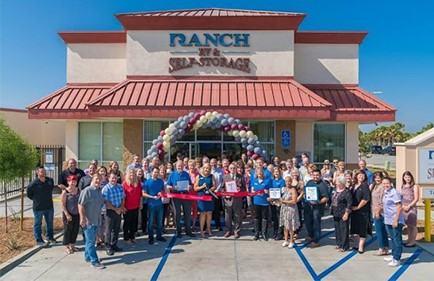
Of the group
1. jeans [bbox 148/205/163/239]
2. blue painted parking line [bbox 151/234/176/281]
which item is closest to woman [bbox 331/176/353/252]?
blue painted parking line [bbox 151/234/176/281]

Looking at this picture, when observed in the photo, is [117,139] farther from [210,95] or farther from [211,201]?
[211,201]

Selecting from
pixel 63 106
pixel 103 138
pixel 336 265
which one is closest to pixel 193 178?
pixel 336 265

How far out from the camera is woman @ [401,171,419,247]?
7944mm

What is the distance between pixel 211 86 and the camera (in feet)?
50.0

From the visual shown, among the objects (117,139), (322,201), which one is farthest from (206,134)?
(322,201)

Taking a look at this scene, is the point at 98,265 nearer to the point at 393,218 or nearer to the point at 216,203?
the point at 216,203

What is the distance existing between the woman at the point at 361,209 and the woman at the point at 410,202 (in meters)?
0.91

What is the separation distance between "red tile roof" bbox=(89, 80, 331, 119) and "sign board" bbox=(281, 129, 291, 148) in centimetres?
154

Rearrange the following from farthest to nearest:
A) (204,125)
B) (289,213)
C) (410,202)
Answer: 1. (204,125)
2. (289,213)
3. (410,202)

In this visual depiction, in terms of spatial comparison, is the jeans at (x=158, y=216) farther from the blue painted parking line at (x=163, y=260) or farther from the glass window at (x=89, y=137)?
the glass window at (x=89, y=137)

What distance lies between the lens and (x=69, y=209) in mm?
7527

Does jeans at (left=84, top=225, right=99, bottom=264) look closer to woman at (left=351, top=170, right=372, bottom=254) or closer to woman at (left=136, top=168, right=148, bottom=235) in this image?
woman at (left=136, top=168, right=148, bottom=235)

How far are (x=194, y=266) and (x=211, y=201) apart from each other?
2.34 meters

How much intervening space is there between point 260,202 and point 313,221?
1372 millimetres
